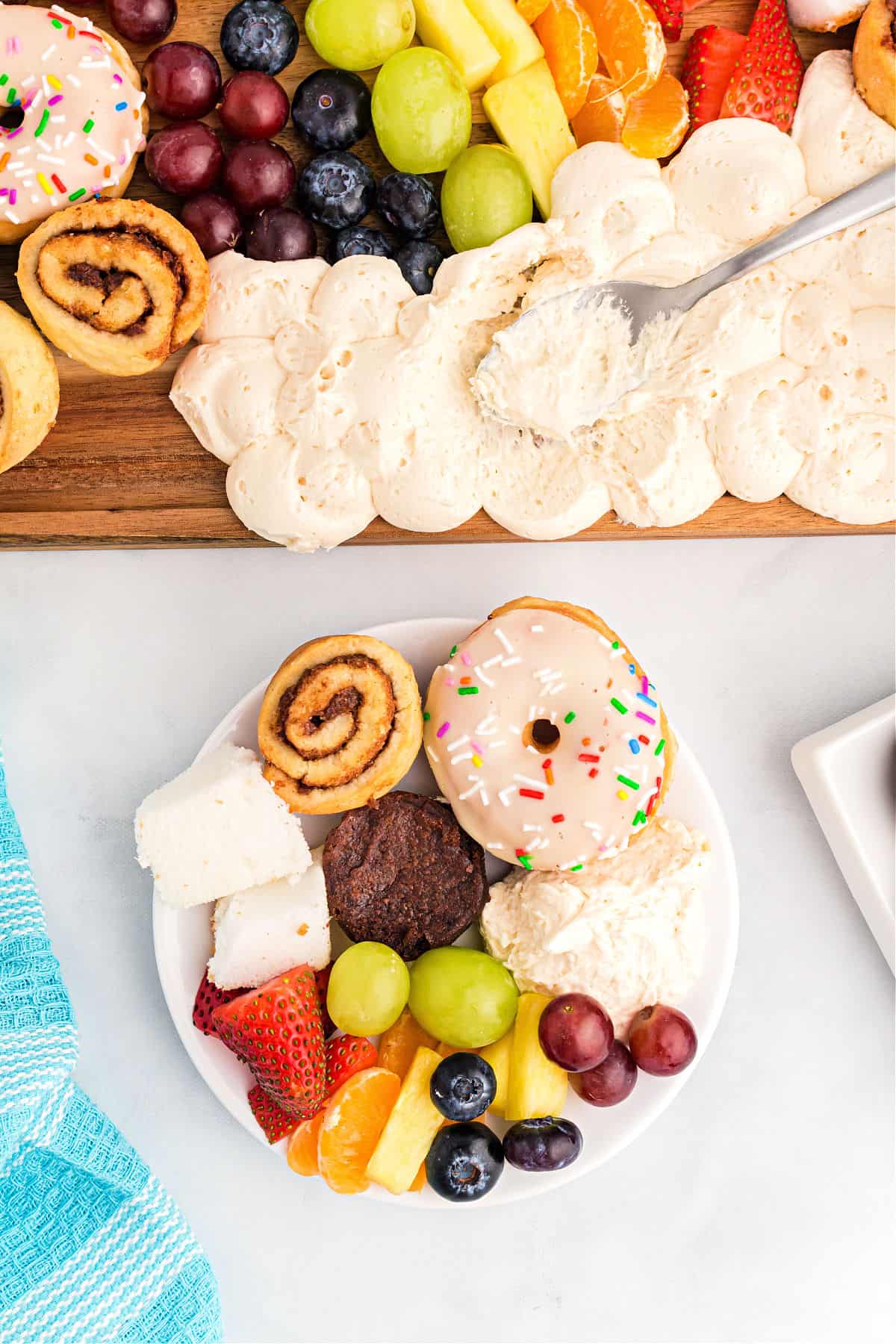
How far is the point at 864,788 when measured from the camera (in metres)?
1.56

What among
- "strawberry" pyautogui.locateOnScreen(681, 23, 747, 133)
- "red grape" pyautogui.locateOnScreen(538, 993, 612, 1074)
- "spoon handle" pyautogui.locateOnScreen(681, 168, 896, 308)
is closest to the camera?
"spoon handle" pyautogui.locateOnScreen(681, 168, 896, 308)

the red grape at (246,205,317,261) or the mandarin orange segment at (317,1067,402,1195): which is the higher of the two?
the red grape at (246,205,317,261)

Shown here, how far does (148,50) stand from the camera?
1.47 meters

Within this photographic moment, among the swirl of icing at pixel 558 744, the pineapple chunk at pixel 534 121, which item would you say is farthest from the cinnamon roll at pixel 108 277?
the swirl of icing at pixel 558 744

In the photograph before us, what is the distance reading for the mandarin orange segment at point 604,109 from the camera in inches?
56.3

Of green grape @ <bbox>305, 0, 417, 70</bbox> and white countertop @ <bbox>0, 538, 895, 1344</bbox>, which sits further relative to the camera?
white countertop @ <bbox>0, 538, 895, 1344</bbox>

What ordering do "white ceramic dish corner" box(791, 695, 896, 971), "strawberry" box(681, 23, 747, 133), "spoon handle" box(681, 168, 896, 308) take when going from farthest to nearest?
"white ceramic dish corner" box(791, 695, 896, 971) → "strawberry" box(681, 23, 747, 133) → "spoon handle" box(681, 168, 896, 308)

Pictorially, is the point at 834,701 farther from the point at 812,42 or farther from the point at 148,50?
the point at 148,50

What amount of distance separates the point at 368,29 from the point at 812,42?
642mm

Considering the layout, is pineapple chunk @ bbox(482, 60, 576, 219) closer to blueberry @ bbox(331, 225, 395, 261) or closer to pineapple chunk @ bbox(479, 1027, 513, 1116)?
blueberry @ bbox(331, 225, 395, 261)

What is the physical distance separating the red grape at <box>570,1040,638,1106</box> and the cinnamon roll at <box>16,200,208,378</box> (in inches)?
44.0

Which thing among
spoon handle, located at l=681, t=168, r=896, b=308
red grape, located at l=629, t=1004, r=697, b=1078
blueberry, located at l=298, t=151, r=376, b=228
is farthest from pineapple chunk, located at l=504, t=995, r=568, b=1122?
blueberry, located at l=298, t=151, r=376, b=228

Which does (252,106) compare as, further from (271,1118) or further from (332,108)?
(271,1118)

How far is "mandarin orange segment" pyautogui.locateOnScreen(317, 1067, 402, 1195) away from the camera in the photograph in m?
1.37
